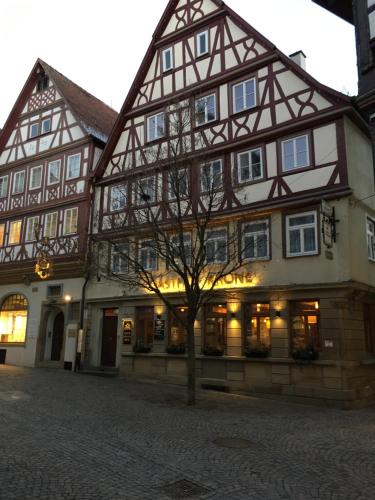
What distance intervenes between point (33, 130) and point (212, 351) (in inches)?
698

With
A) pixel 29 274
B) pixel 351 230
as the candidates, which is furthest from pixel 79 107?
pixel 351 230

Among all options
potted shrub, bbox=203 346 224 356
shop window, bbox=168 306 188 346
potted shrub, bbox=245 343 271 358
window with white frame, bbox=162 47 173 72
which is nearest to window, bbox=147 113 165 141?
window with white frame, bbox=162 47 173 72

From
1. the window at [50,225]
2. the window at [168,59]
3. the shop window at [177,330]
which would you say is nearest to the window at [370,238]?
the shop window at [177,330]

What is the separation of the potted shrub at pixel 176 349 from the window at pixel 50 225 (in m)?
9.80

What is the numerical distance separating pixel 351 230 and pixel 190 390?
7.20 m

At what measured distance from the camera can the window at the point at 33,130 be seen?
89.2 ft

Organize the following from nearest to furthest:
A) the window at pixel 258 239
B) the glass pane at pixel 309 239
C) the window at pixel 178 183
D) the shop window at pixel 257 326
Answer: the window at pixel 178 183 < the glass pane at pixel 309 239 < the shop window at pixel 257 326 < the window at pixel 258 239

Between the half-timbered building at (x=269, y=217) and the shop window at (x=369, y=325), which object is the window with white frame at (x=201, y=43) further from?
the shop window at (x=369, y=325)

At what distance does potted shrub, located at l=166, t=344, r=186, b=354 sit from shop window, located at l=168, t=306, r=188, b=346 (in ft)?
0.54

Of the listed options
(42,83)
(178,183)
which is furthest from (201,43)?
(42,83)

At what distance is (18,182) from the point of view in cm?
2738

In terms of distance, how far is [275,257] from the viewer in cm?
1644

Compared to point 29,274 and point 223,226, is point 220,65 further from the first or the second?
point 29,274

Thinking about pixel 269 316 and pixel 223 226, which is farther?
pixel 223 226
